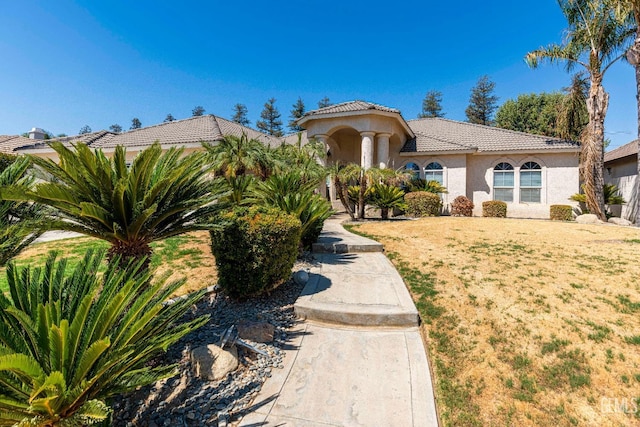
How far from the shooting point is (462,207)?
18.4 m

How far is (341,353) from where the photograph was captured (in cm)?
404

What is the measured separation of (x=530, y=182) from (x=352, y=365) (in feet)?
66.0

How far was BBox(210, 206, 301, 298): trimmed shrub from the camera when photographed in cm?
489

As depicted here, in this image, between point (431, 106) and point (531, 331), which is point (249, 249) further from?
point (431, 106)

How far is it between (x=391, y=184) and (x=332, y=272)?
33.0 ft

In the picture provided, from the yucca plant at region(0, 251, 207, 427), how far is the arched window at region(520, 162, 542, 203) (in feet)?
71.6

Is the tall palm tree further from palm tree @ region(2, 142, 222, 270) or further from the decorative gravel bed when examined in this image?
palm tree @ region(2, 142, 222, 270)

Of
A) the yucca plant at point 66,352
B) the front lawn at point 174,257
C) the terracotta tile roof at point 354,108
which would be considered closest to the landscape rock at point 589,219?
the terracotta tile roof at point 354,108

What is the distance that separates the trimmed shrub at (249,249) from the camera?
16.1 ft

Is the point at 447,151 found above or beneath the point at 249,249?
above

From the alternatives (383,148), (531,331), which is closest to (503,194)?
(383,148)

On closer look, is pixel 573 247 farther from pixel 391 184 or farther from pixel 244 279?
pixel 244 279

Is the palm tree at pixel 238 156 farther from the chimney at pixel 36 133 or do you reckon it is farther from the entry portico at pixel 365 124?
the chimney at pixel 36 133

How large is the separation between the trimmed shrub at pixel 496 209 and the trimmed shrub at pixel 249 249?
17.2 m
